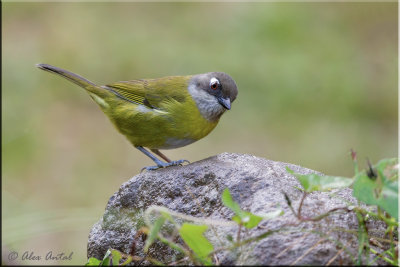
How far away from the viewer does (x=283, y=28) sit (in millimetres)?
9195

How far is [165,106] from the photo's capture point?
15.1 ft

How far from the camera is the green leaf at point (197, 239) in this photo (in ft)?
6.56

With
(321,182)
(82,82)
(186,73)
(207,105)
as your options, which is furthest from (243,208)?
(186,73)

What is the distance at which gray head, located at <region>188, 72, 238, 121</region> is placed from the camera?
15.2 ft

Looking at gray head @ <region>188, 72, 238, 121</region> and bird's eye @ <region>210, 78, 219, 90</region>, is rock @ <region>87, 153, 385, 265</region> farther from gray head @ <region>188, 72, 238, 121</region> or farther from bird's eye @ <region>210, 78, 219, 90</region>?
bird's eye @ <region>210, 78, 219, 90</region>

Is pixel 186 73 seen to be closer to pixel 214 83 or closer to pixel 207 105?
pixel 214 83

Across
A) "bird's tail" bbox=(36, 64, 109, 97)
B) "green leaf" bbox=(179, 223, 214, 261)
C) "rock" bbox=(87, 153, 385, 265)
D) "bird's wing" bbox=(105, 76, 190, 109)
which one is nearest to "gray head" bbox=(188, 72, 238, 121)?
"bird's wing" bbox=(105, 76, 190, 109)

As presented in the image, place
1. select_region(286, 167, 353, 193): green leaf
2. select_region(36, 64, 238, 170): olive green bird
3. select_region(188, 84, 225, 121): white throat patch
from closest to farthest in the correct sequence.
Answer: select_region(286, 167, 353, 193): green leaf → select_region(36, 64, 238, 170): olive green bird → select_region(188, 84, 225, 121): white throat patch

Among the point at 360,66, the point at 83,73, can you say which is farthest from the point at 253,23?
the point at 83,73

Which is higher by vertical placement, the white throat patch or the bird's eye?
the bird's eye

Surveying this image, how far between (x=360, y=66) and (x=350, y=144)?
1.90m

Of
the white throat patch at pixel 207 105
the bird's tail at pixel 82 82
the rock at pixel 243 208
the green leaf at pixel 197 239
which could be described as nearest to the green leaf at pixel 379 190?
the rock at pixel 243 208

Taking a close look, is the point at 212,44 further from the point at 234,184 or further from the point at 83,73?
the point at 234,184

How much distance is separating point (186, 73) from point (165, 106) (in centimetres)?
382
